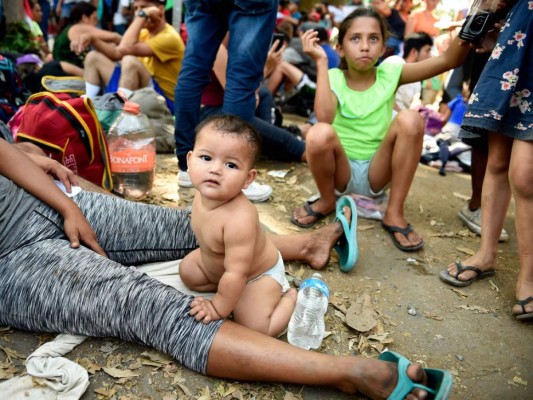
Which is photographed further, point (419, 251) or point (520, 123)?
point (419, 251)

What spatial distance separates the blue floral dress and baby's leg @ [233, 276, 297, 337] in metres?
1.33

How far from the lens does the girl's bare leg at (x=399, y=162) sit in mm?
2803

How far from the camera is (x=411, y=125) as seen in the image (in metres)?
2.78

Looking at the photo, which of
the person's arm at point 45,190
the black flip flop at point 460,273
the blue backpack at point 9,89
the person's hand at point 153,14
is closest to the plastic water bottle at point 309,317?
the black flip flop at point 460,273

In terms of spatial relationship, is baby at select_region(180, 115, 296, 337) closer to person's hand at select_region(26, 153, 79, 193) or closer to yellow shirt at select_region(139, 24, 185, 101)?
person's hand at select_region(26, 153, 79, 193)

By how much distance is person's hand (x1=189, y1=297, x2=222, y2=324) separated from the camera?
1.67m

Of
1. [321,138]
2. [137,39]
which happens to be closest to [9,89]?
[137,39]

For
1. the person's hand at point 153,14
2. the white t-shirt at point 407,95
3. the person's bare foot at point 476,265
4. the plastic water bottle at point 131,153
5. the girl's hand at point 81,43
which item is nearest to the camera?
the person's bare foot at point 476,265

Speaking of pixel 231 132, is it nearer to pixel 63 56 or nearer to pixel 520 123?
pixel 520 123

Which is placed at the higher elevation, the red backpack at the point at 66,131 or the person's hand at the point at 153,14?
the person's hand at the point at 153,14

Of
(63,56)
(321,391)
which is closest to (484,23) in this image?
(321,391)

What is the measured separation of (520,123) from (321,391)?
1.57m

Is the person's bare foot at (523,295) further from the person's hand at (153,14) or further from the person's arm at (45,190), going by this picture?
the person's hand at (153,14)

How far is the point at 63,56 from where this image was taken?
6.11 metres
